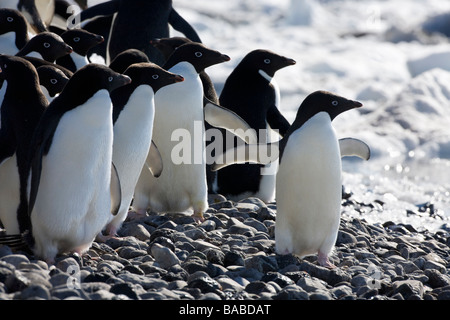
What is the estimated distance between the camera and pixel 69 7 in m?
9.95

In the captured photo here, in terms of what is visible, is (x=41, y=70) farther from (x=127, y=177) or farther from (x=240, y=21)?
(x=240, y=21)

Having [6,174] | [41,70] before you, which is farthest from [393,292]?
[41,70]

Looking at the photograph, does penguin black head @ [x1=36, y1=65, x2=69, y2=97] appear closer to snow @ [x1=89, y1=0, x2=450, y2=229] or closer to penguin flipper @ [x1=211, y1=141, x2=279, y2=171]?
penguin flipper @ [x1=211, y1=141, x2=279, y2=171]

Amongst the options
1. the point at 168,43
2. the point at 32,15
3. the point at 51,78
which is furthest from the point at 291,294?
the point at 32,15

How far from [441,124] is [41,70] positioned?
28.1 ft

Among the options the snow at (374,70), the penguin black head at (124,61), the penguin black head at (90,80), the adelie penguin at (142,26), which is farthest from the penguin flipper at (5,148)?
the adelie penguin at (142,26)

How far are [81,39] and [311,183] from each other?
2569mm

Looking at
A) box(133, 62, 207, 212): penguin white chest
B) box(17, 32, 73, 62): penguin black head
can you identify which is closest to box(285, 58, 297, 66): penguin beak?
box(133, 62, 207, 212): penguin white chest

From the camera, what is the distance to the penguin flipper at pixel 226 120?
19.9 ft

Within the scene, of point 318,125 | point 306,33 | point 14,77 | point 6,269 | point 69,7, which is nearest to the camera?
point 6,269

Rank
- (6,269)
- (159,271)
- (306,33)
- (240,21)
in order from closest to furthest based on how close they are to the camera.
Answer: (6,269)
(159,271)
(306,33)
(240,21)

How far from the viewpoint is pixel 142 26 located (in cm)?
869

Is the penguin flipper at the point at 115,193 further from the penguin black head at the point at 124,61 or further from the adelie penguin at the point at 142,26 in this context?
the adelie penguin at the point at 142,26

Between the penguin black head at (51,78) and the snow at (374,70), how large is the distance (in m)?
3.20
